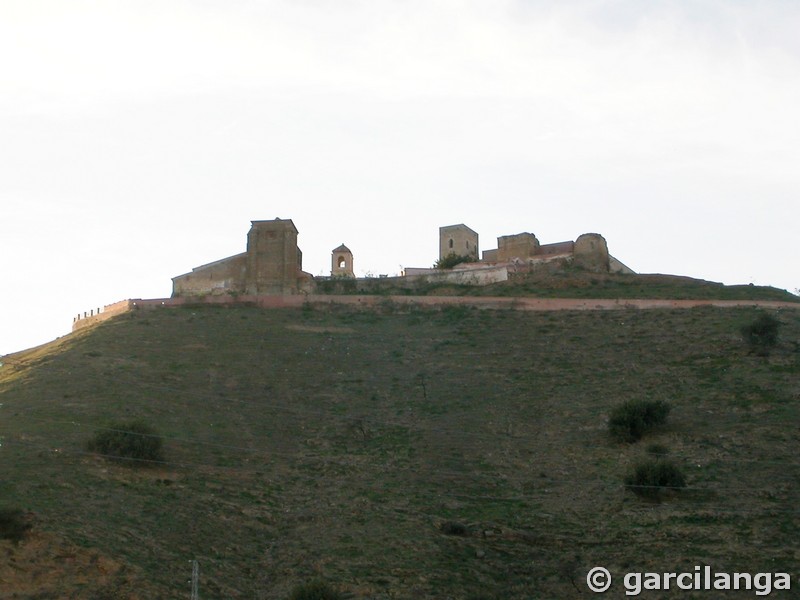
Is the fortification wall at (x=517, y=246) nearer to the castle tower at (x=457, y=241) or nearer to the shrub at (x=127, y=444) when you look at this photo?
the castle tower at (x=457, y=241)

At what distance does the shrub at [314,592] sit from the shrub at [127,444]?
8455 millimetres

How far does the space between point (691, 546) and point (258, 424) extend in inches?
576

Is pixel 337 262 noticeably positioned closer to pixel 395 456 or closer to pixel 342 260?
pixel 342 260

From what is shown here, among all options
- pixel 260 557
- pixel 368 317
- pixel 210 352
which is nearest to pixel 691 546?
pixel 260 557

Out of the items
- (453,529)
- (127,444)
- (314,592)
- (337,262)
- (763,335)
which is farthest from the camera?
(337,262)

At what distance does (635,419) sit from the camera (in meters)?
34.4

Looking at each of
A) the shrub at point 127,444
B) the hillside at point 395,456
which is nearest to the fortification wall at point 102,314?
the hillside at point 395,456

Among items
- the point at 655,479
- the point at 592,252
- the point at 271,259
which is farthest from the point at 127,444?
the point at 592,252

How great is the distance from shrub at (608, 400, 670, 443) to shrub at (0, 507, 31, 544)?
16997 mm

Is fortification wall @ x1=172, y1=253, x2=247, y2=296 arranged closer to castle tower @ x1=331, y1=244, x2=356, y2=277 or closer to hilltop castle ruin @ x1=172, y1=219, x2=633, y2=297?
hilltop castle ruin @ x1=172, y1=219, x2=633, y2=297

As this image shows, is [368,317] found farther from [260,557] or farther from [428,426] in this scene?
[260,557]

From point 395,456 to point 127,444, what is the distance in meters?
7.80

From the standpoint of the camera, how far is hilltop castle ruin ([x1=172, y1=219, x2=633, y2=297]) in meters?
53.8

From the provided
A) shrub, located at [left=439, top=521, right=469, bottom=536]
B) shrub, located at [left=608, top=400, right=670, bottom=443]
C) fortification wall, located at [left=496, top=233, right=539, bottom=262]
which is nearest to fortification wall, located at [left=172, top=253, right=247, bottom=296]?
fortification wall, located at [left=496, top=233, right=539, bottom=262]
